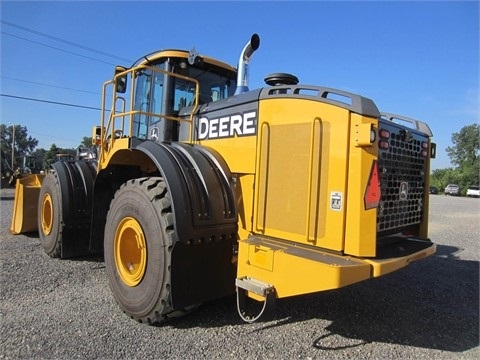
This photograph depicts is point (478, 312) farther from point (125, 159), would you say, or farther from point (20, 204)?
point (20, 204)

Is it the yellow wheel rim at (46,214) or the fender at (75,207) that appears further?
the yellow wheel rim at (46,214)

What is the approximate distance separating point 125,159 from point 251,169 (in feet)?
6.05

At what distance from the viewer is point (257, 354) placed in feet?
10.4

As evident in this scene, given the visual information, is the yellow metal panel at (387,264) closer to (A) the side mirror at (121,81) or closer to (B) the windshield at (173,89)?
(B) the windshield at (173,89)

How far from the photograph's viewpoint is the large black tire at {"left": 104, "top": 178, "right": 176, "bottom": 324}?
3.45 m

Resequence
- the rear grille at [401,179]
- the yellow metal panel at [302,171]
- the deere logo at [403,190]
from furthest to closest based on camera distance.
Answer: the deere logo at [403,190] → the rear grille at [401,179] → the yellow metal panel at [302,171]

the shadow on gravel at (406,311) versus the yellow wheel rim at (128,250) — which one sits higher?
the yellow wheel rim at (128,250)

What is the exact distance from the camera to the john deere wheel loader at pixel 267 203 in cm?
302

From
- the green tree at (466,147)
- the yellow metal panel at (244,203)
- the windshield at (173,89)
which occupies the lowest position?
the yellow metal panel at (244,203)

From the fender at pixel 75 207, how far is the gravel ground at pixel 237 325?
518mm

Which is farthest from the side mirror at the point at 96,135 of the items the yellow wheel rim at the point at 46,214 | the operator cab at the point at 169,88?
the yellow wheel rim at the point at 46,214

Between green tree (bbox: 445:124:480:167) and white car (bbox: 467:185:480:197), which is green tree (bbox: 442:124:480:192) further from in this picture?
white car (bbox: 467:185:480:197)

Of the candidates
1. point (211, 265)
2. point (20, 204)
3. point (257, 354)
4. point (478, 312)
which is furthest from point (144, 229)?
point (20, 204)

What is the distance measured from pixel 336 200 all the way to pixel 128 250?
2269 millimetres
